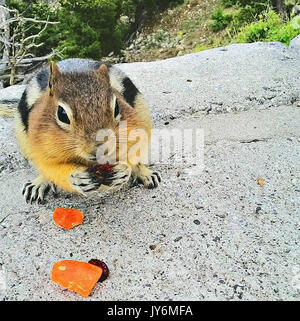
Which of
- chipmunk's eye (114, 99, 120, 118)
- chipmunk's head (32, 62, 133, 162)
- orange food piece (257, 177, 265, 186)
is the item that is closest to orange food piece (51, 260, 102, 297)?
chipmunk's head (32, 62, 133, 162)

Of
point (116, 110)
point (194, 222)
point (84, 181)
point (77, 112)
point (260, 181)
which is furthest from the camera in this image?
point (260, 181)

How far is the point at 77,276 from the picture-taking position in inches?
77.5

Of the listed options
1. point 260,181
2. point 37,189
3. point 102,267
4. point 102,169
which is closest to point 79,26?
point 37,189

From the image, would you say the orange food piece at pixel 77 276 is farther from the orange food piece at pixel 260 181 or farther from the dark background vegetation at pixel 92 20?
the dark background vegetation at pixel 92 20

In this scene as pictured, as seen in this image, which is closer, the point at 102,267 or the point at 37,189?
the point at 102,267

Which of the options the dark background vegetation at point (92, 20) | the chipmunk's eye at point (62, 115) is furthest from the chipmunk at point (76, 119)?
the dark background vegetation at point (92, 20)

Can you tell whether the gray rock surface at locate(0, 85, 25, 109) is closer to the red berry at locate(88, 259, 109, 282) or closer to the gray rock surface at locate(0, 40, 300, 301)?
the gray rock surface at locate(0, 40, 300, 301)

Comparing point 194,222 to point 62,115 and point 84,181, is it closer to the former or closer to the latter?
point 84,181

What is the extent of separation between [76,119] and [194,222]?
913mm

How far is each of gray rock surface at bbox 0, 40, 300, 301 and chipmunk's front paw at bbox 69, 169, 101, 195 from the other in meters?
0.26

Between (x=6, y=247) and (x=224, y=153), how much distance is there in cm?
158

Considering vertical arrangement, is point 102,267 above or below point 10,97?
below

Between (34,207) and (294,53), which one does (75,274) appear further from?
(294,53)

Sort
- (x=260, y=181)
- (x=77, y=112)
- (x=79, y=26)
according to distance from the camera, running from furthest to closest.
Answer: (x=79, y=26), (x=260, y=181), (x=77, y=112)
